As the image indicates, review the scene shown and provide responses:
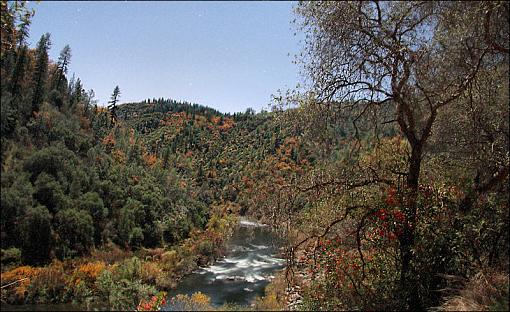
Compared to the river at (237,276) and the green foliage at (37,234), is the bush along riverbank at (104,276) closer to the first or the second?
the river at (237,276)

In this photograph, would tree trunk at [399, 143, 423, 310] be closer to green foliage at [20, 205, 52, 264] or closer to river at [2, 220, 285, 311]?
river at [2, 220, 285, 311]

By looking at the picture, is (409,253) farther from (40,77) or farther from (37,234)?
(40,77)

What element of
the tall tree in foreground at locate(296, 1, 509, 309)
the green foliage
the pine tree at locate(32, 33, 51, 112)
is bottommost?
the green foliage

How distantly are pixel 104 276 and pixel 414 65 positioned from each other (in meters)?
26.5

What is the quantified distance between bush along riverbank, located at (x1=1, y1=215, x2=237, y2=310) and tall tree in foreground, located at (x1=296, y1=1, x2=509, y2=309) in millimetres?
18059

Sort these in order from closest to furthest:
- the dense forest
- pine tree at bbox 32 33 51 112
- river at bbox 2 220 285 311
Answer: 1. the dense forest
2. river at bbox 2 220 285 311
3. pine tree at bbox 32 33 51 112

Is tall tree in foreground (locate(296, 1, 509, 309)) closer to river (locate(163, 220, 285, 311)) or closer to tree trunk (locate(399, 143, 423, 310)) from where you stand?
tree trunk (locate(399, 143, 423, 310))

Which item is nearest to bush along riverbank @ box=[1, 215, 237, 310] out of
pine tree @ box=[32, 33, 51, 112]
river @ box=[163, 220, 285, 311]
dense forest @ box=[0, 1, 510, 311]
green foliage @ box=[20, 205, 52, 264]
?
river @ box=[163, 220, 285, 311]

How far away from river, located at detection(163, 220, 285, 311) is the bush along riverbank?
57.9 inches

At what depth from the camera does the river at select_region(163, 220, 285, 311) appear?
23.7 metres

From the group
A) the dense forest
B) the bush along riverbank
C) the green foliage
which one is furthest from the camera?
the green foliage

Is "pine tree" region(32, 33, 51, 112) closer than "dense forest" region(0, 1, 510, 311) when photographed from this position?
No

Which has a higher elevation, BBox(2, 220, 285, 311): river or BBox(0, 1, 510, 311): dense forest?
BBox(0, 1, 510, 311): dense forest

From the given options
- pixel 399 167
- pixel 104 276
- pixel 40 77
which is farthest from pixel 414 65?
pixel 40 77
